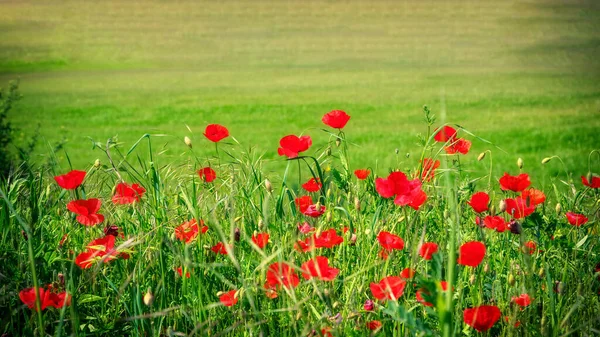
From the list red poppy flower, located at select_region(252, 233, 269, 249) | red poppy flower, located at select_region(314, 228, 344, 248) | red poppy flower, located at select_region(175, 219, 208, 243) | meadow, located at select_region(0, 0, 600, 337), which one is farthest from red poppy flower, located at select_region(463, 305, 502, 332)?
red poppy flower, located at select_region(175, 219, 208, 243)

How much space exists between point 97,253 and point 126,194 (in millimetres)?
344

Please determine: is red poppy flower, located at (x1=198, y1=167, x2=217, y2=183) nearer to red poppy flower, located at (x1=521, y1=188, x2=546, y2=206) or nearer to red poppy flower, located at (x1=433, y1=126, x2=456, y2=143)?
red poppy flower, located at (x1=433, y1=126, x2=456, y2=143)

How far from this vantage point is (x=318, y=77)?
20438 mm

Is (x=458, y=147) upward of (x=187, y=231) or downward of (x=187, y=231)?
upward

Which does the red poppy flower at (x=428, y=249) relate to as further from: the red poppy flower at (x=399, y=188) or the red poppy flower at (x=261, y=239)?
the red poppy flower at (x=261, y=239)

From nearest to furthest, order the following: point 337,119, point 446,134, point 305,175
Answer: point 337,119, point 446,134, point 305,175

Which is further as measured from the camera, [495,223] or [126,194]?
[126,194]

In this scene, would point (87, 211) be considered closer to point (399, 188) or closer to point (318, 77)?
point (399, 188)

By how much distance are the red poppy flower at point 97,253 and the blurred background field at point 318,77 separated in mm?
351

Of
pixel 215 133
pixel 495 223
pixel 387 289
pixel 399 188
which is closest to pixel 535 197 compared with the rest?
pixel 495 223

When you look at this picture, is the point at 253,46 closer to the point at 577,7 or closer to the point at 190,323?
the point at 577,7

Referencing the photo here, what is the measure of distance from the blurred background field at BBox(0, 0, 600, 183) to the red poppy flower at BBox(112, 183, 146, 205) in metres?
0.15

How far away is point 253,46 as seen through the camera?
3312 centimetres

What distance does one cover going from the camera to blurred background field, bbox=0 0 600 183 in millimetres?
9578
